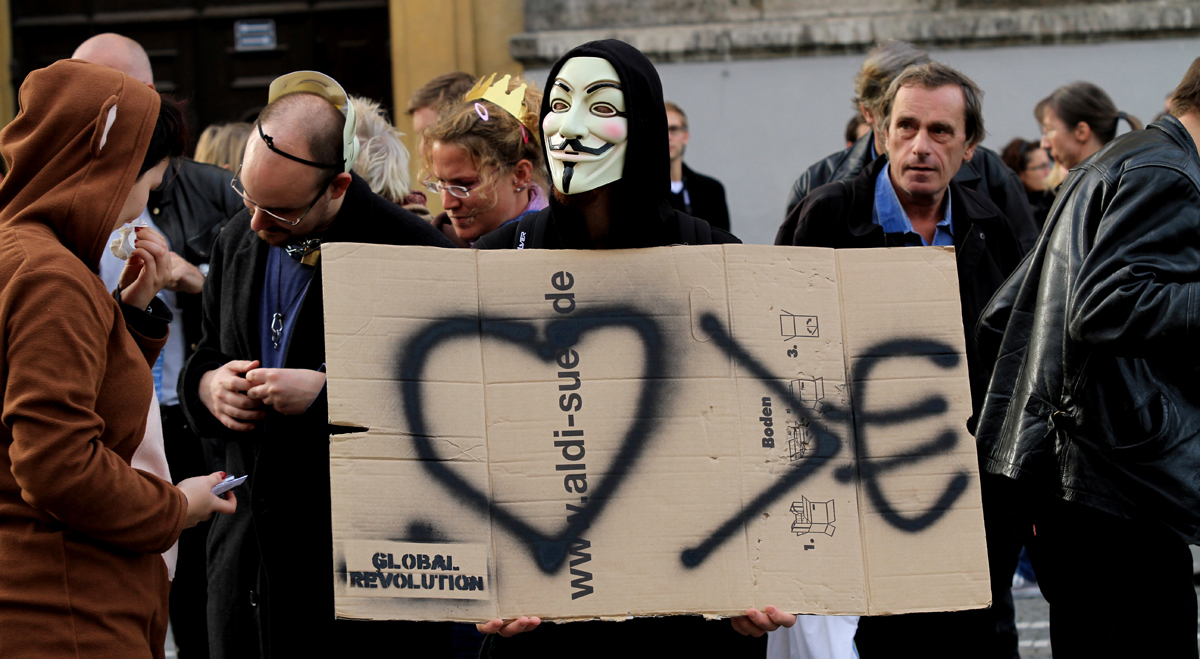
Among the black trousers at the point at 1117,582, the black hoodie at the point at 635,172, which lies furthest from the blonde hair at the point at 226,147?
the black trousers at the point at 1117,582

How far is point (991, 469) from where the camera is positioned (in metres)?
2.93

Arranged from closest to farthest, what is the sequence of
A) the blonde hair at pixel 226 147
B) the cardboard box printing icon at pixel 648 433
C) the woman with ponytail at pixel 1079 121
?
the cardboard box printing icon at pixel 648 433 → the blonde hair at pixel 226 147 → the woman with ponytail at pixel 1079 121

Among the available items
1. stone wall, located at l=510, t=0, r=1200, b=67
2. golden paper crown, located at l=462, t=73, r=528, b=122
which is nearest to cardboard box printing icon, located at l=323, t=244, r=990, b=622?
golden paper crown, located at l=462, t=73, r=528, b=122

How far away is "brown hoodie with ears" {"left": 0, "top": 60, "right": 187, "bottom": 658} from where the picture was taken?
1982 millimetres

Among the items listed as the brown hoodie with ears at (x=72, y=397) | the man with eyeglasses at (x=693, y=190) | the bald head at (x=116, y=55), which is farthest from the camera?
the man with eyeglasses at (x=693, y=190)

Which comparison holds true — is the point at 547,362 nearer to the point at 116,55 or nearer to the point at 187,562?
the point at 187,562

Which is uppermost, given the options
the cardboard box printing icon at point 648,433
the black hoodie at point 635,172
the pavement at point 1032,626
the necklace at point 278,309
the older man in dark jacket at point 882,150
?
the older man in dark jacket at point 882,150

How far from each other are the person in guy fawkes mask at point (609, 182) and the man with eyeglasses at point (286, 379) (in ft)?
1.24

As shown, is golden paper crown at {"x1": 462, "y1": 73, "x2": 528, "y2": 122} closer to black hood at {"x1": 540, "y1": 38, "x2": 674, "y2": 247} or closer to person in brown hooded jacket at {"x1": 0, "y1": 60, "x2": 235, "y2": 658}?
black hood at {"x1": 540, "y1": 38, "x2": 674, "y2": 247}

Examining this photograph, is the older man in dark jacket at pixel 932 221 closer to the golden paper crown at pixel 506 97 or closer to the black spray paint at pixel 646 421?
the golden paper crown at pixel 506 97

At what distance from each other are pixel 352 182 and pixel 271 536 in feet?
2.67

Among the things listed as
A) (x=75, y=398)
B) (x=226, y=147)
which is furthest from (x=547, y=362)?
(x=226, y=147)

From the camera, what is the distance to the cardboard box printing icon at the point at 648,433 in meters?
2.19

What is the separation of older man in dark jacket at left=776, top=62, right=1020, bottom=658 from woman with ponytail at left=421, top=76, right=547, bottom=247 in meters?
0.83
